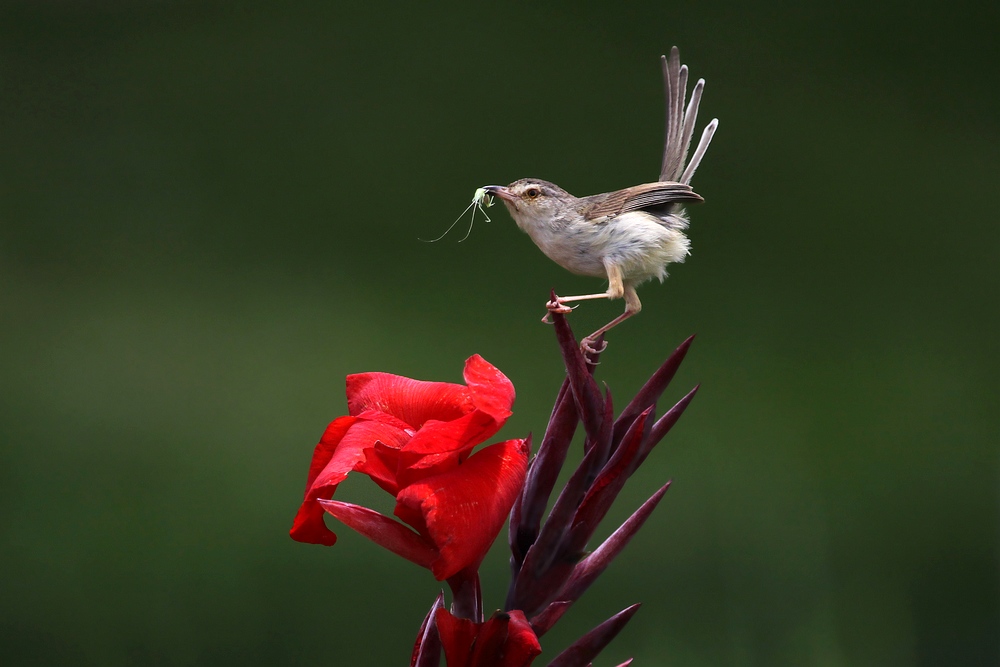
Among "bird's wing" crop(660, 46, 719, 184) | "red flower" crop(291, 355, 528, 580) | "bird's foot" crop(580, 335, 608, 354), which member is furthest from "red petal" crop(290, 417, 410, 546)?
"bird's wing" crop(660, 46, 719, 184)

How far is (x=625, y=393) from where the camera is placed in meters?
1.28

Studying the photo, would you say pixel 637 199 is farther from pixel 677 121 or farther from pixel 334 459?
pixel 334 459

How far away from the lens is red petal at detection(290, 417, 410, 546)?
28 centimetres

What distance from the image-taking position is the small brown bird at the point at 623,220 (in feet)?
1.50

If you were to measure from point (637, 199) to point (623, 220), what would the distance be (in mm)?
14

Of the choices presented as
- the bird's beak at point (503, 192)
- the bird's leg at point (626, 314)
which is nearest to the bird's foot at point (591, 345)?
the bird's leg at point (626, 314)

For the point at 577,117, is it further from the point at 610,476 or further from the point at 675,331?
the point at 610,476

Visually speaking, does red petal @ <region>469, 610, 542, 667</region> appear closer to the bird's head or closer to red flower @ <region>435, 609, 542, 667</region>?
red flower @ <region>435, 609, 542, 667</region>

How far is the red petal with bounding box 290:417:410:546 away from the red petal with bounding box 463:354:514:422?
36mm

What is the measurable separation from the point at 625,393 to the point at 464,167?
0.39 meters

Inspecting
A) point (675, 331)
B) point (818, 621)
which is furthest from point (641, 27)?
point (818, 621)

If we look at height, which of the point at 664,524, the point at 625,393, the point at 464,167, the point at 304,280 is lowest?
the point at 664,524

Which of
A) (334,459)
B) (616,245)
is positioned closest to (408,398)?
(334,459)

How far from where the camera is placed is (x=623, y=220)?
1.51 feet
